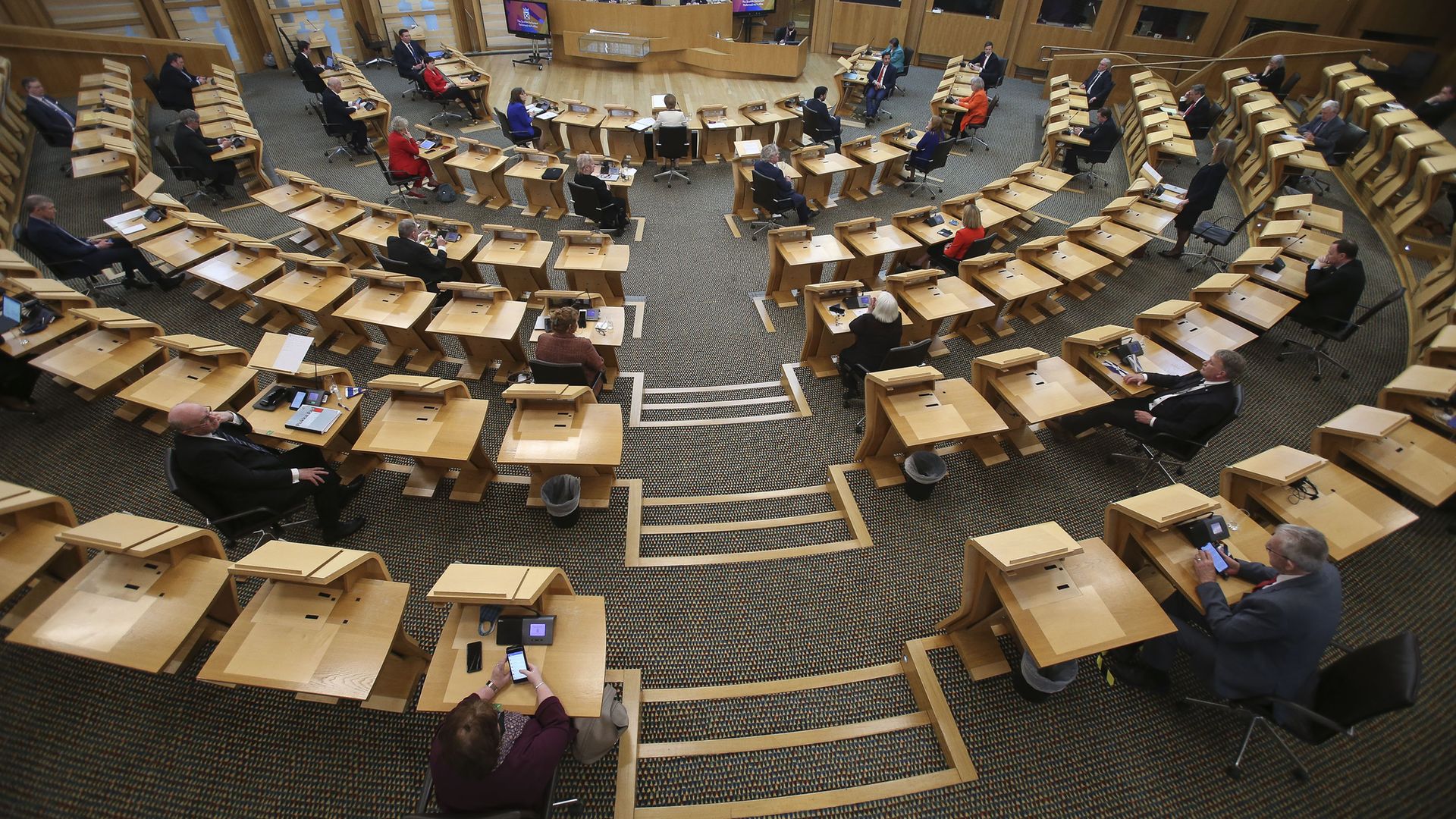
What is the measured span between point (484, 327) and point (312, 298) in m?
2.07

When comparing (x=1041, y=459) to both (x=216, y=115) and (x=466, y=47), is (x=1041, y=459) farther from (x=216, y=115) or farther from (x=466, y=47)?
(x=466, y=47)

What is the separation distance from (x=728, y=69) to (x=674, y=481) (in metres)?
14.2

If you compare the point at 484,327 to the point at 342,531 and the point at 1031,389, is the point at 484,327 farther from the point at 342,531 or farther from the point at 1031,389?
the point at 1031,389

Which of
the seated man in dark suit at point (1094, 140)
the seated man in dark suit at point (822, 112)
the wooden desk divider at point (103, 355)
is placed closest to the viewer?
the wooden desk divider at point (103, 355)

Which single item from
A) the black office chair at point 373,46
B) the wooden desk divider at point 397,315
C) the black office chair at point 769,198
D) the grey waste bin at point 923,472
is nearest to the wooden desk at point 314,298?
the wooden desk divider at point 397,315

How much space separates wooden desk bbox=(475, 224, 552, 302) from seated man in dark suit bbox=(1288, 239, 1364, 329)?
832 centimetres

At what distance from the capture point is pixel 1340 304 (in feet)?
19.0

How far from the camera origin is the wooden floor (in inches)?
539

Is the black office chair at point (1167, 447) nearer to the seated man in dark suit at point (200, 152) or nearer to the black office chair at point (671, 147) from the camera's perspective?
the black office chair at point (671, 147)

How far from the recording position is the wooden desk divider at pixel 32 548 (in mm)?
3326

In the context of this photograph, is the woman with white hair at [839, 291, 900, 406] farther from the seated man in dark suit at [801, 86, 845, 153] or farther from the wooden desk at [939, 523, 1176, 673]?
the seated man in dark suit at [801, 86, 845, 153]

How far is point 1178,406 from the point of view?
4.62 meters

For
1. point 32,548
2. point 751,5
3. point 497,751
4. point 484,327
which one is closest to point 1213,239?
point 484,327

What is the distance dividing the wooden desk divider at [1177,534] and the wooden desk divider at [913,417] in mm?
1062
